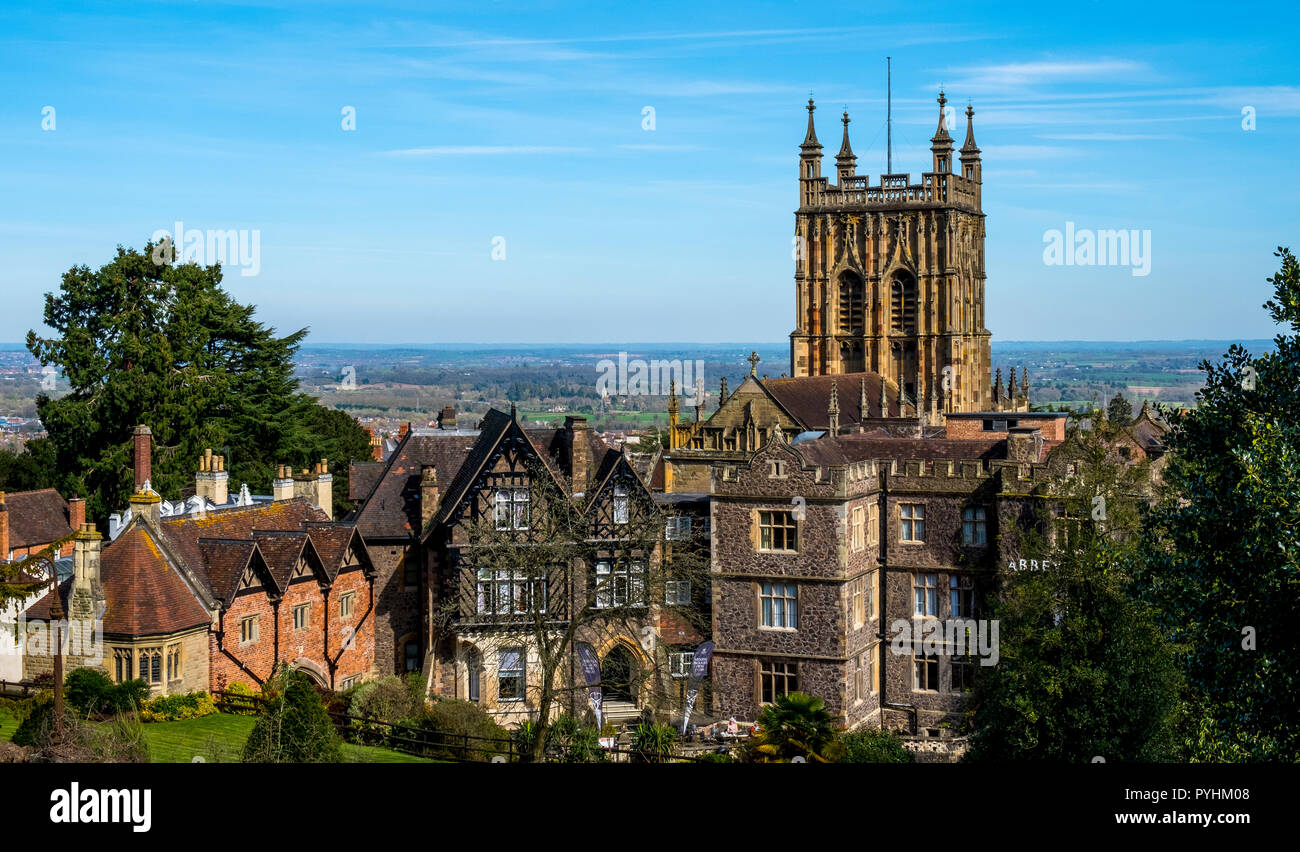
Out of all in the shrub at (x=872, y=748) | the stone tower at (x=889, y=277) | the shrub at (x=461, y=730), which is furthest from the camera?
the stone tower at (x=889, y=277)

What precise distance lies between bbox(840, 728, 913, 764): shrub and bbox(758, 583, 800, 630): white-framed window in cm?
378

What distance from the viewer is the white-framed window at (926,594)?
136 ft

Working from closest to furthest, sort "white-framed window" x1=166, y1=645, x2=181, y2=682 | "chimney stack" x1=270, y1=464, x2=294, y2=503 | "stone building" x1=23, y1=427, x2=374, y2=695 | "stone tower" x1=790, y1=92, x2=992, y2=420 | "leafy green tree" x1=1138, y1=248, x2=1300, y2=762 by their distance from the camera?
"leafy green tree" x1=1138, y1=248, x2=1300, y2=762 → "stone building" x1=23, y1=427, x2=374, y2=695 → "white-framed window" x1=166, y1=645, x2=181, y2=682 → "chimney stack" x1=270, y1=464, x2=294, y2=503 → "stone tower" x1=790, y1=92, x2=992, y2=420

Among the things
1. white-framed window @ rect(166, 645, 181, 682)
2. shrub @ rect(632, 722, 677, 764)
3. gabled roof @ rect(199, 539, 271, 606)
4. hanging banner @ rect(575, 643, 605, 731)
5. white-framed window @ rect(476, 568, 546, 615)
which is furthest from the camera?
white-framed window @ rect(476, 568, 546, 615)

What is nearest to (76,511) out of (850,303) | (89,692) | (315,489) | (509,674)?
(315,489)

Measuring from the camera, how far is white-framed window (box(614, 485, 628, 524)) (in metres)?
42.2

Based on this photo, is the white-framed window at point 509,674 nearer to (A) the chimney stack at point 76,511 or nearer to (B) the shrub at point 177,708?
(B) the shrub at point 177,708

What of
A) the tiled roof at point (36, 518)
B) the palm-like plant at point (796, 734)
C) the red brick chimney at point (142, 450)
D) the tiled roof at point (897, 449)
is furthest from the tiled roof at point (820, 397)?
the palm-like plant at point (796, 734)

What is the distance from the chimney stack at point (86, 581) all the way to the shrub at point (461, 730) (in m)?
8.22

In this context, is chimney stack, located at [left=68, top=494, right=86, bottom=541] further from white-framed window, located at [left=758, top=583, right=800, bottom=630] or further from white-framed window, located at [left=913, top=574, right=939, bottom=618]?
white-framed window, located at [left=913, top=574, right=939, bottom=618]

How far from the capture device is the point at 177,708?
3391 cm

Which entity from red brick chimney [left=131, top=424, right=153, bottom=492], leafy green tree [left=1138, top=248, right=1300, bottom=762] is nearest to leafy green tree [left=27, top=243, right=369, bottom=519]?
red brick chimney [left=131, top=424, right=153, bottom=492]

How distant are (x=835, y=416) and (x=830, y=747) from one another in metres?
27.7
